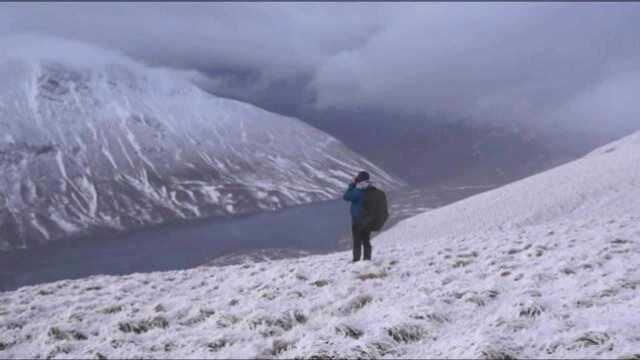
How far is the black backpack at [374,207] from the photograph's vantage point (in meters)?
18.7

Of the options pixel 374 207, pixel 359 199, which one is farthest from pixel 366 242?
pixel 359 199

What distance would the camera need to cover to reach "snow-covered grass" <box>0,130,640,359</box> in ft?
29.8

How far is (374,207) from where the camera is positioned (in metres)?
18.7

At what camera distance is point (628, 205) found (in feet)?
161

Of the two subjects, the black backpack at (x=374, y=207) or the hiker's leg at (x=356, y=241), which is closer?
the black backpack at (x=374, y=207)

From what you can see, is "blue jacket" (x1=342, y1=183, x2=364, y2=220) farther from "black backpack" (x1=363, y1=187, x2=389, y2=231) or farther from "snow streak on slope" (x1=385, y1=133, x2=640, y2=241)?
"snow streak on slope" (x1=385, y1=133, x2=640, y2=241)

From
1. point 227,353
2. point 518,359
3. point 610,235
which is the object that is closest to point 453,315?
point 518,359

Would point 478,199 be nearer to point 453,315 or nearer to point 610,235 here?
point 610,235

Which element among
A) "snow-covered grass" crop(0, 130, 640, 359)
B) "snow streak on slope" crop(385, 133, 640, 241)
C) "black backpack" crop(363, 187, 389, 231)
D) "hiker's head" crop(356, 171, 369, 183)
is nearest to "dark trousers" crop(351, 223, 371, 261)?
"black backpack" crop(363, 187, 389, 231)

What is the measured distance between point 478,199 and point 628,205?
37.8m

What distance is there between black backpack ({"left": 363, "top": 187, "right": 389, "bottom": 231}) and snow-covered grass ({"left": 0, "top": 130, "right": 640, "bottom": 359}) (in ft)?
4.42

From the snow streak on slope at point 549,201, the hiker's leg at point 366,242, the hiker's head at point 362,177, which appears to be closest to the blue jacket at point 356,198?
the hiker's head at point 362,177

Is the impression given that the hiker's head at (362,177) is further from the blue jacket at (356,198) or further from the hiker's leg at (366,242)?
the hiker's leg at (366,242)

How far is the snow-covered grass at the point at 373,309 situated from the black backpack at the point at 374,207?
4.42 ft
